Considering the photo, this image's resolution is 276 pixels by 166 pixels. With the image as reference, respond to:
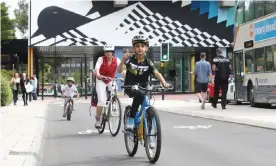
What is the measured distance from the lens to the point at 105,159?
7641 mm

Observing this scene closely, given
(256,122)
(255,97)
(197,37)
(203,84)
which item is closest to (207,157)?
(256,122)

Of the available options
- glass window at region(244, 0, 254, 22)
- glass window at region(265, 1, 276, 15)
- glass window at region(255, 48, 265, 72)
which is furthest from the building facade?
glass window at region(265, 1, 276, 15)

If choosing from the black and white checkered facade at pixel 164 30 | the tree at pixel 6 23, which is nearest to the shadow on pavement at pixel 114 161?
the black and white checkered facade at pixel 164 30

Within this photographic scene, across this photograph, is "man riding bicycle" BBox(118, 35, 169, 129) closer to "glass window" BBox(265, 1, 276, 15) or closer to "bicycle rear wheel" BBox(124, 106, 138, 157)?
"bicycle rear wheel" BBox(124, 106, 138, 157)

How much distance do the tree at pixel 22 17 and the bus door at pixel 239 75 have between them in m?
67.8

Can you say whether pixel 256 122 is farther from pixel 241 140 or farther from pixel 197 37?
pixel 197 37

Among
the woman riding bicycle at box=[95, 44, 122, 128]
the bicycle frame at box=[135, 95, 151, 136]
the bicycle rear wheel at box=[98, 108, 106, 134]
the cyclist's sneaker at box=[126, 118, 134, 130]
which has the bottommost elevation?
the bicycle rear wheel at box=[98, 108, 106, 134]

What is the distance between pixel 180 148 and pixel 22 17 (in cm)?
8164

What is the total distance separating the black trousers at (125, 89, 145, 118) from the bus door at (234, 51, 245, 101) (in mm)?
13739

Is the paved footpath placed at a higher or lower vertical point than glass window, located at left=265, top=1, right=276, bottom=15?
lower

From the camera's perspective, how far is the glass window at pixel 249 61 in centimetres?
A: 1988

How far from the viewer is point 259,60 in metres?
19.1

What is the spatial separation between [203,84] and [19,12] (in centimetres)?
7667

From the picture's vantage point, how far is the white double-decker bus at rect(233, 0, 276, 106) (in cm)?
1783
